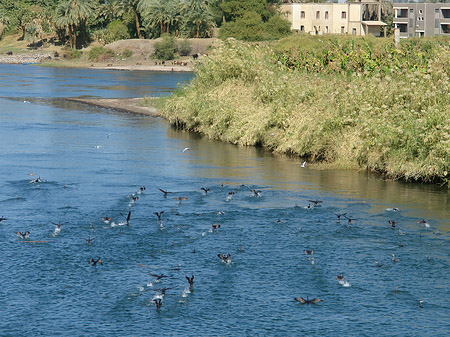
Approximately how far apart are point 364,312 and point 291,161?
17192 mm

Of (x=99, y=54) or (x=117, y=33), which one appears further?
(x=117, y=33)

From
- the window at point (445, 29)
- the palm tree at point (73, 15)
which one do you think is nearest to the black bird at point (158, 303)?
the window at point (445, 29)

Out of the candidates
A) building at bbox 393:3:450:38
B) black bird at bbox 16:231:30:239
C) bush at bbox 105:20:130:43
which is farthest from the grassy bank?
bush at bbox 105:20:130:43

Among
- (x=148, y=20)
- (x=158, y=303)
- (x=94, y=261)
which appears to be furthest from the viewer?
(x=148, y=20)

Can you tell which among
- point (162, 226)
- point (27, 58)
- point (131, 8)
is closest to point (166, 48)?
point (131, 8)

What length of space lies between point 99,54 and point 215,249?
358 feet

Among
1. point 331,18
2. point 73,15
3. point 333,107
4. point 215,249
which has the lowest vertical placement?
point 215,249

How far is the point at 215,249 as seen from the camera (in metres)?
17.8

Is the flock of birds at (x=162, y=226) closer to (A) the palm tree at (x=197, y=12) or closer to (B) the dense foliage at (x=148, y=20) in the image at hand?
(B) the dense foliage at (x=148, y=20)

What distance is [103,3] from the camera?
139 meters

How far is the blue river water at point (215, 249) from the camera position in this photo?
14.0 metres

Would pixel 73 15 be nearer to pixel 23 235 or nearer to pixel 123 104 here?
pixel 123 104

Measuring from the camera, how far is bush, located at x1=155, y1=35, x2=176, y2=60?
117375 millimetres

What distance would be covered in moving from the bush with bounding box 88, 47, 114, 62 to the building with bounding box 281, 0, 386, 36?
3457 centimetres
